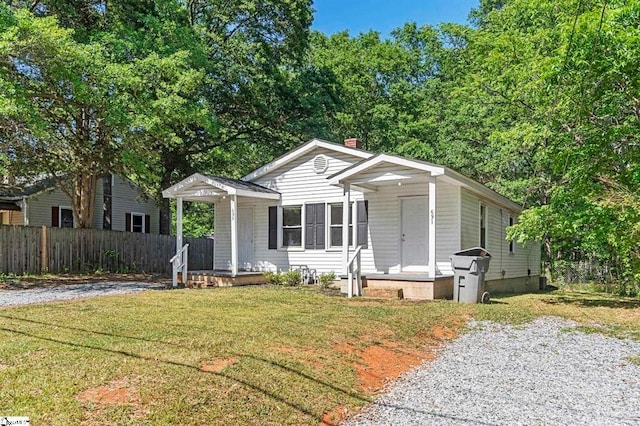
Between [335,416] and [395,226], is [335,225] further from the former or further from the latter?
[335,416]

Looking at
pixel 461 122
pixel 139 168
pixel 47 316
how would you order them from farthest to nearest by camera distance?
pixel 461 122, pixel 139 168, pixel 47 316

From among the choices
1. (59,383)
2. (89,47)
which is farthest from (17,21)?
(59,383)

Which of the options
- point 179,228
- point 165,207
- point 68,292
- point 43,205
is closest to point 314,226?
point 179,228

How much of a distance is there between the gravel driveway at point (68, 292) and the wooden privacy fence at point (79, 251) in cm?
271

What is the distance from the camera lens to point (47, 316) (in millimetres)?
7449

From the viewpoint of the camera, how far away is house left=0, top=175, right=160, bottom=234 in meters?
20.2

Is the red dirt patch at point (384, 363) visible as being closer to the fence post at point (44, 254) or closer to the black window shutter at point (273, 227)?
the black window shutter at point (273, 227)

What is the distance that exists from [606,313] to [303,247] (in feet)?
26.5

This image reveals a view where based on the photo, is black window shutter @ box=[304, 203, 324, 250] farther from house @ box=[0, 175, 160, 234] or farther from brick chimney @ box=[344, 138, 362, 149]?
house @ box=[0, 175, 160, 234]

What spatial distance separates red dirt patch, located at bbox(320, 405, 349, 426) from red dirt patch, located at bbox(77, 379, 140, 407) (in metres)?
1.57

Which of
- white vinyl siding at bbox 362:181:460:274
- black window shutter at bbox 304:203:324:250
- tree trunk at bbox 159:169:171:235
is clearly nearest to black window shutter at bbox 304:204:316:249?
black window shutter at bbox 304:203:324:250

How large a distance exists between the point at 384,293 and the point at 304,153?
5.51 meters

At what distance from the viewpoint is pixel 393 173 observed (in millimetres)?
11852

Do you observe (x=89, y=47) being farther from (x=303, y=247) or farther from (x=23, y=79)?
(x=303, y=247)
